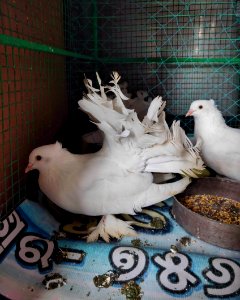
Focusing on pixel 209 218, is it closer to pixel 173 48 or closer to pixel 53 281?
pixel 53 281

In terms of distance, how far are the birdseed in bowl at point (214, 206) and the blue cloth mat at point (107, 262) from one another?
18 centimetres

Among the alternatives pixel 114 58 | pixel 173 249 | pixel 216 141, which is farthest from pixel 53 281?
pixel 114 58

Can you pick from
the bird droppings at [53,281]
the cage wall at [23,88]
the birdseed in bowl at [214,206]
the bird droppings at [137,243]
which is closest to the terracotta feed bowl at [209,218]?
the birdseed in bowl at [214,206]

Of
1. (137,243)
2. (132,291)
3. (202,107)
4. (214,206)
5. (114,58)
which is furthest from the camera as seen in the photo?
(114,58)

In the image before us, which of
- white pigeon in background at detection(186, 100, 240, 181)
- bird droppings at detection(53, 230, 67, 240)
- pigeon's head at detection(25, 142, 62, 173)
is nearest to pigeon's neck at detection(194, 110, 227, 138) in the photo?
white pigeon in background at detection(186, 100, 240, 181)

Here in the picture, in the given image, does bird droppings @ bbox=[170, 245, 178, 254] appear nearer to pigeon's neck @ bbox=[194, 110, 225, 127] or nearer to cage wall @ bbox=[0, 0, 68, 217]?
cage wall @ bbox=[0, 0, 68, 217]

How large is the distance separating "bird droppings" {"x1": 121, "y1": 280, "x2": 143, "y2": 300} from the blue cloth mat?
0.5 inches

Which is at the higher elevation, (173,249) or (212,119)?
(212,119)

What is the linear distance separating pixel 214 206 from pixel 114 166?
0.64 m

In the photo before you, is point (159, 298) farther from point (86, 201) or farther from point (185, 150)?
point (185, 150)

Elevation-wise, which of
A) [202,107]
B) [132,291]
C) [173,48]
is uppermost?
[173,48]

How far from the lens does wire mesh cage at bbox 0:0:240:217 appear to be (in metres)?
1.61

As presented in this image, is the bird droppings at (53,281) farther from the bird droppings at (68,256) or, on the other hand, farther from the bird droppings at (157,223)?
the bird droppings at (157,223)

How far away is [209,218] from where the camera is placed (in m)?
1.31
